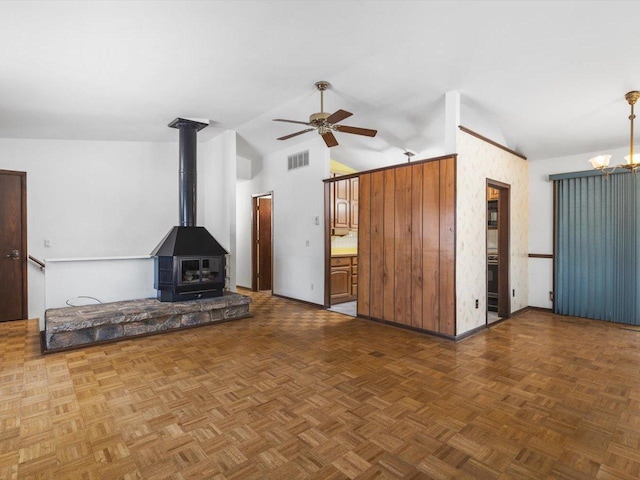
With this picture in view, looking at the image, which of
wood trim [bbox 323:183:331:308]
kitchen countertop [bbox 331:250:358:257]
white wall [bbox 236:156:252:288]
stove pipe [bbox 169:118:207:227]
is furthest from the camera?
white wall [bbox 236:156:252:288]

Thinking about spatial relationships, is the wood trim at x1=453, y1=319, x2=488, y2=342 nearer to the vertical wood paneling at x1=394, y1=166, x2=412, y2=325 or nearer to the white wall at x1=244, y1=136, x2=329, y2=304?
the vertical wood paneling at x1=394, y1=166, x2=412, y2=325

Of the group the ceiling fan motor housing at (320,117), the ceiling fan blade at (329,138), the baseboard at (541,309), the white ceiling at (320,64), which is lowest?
the baseboard at (541,309)

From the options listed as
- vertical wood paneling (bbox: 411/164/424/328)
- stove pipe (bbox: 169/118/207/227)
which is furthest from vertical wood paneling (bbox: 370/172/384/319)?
stove pipe (bbox: 169/118/207/227)

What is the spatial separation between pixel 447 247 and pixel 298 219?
276cm

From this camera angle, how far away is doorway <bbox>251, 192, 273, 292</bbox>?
22.9 feet

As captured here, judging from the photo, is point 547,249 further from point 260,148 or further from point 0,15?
point 0,15

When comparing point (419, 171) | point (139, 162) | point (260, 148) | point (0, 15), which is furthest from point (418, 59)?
point (139, 162)

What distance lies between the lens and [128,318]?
3.75m

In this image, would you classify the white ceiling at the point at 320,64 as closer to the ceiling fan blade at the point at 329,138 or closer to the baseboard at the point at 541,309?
the ceiling fan blade at the point at 329,138

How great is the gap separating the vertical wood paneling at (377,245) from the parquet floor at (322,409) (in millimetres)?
785

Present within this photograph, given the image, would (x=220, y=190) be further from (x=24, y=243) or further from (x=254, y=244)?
(x=24, y=243)

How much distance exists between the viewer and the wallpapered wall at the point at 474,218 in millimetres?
3762

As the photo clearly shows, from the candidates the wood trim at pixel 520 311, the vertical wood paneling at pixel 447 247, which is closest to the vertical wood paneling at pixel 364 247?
the vertical wood paneling at pixel 447 247

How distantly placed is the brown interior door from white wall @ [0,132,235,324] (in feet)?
4.39
